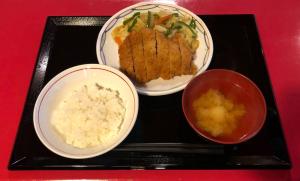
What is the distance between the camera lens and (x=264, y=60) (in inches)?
87.0

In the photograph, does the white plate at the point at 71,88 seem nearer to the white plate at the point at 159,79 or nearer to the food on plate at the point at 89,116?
the food on plate at the point at 89,116

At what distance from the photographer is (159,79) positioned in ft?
7.04

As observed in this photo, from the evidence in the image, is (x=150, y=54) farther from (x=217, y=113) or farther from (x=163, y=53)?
(x=217, y=113)

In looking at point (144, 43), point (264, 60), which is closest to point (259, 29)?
point (264, 60)

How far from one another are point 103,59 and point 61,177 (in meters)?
0.83

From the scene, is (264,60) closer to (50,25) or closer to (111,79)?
(111,79)

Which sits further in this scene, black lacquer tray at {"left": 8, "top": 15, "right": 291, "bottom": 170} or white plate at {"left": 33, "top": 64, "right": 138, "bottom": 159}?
black lacquer tray at {"left": 8, "top": 15, "right": 291, "bottom": 170}

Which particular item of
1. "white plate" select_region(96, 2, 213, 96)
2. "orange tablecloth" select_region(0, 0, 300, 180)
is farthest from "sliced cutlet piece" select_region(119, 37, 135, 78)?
"orange tablecloth" select_region(0, 0, 300, 180)

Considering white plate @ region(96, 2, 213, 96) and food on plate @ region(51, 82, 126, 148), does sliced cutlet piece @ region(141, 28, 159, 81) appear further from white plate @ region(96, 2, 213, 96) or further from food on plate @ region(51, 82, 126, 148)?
food on plate @ region(51, 82, 126, 148)

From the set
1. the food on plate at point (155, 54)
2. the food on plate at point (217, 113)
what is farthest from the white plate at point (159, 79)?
the food on plate at point (217, 113)

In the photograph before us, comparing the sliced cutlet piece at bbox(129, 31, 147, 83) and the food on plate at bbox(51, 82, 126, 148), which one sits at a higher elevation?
the sliced cutlet piece at bbox(129, 31, 147, 83)

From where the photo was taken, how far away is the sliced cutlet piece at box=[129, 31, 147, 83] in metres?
2.04

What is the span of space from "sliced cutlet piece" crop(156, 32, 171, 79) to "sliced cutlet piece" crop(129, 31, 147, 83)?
0.11m

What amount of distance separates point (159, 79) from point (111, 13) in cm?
85
